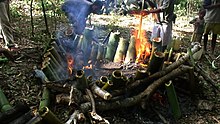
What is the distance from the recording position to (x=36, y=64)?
20.0 ft

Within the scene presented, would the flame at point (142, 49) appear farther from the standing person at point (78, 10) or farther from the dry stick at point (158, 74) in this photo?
the standing person at point (78, 10)

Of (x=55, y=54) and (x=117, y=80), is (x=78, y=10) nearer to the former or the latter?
(x=55, y=54)

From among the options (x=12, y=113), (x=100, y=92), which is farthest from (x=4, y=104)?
(x=100, y=92)

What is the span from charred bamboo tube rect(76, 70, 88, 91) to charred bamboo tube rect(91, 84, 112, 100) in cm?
15

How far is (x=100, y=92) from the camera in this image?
4.45 meters

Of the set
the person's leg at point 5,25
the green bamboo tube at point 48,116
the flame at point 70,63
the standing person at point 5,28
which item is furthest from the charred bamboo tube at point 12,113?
the person's leg at point 5,25

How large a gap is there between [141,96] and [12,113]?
6.75 ft

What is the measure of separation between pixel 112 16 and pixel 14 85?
7.83 metres

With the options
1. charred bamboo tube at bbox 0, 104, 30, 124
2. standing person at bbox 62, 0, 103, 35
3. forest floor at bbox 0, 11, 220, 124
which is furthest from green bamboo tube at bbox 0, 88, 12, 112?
standing person at bbox 62, 0, 103, 35

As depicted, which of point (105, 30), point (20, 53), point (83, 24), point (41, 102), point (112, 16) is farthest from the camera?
point (112, 16)

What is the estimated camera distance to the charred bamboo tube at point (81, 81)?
447 cm

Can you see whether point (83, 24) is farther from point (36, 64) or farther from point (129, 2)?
point (129, 2)

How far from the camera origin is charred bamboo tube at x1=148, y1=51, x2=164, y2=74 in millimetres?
4932

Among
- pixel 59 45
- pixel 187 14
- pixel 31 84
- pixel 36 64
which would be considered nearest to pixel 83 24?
pixel 59 45
